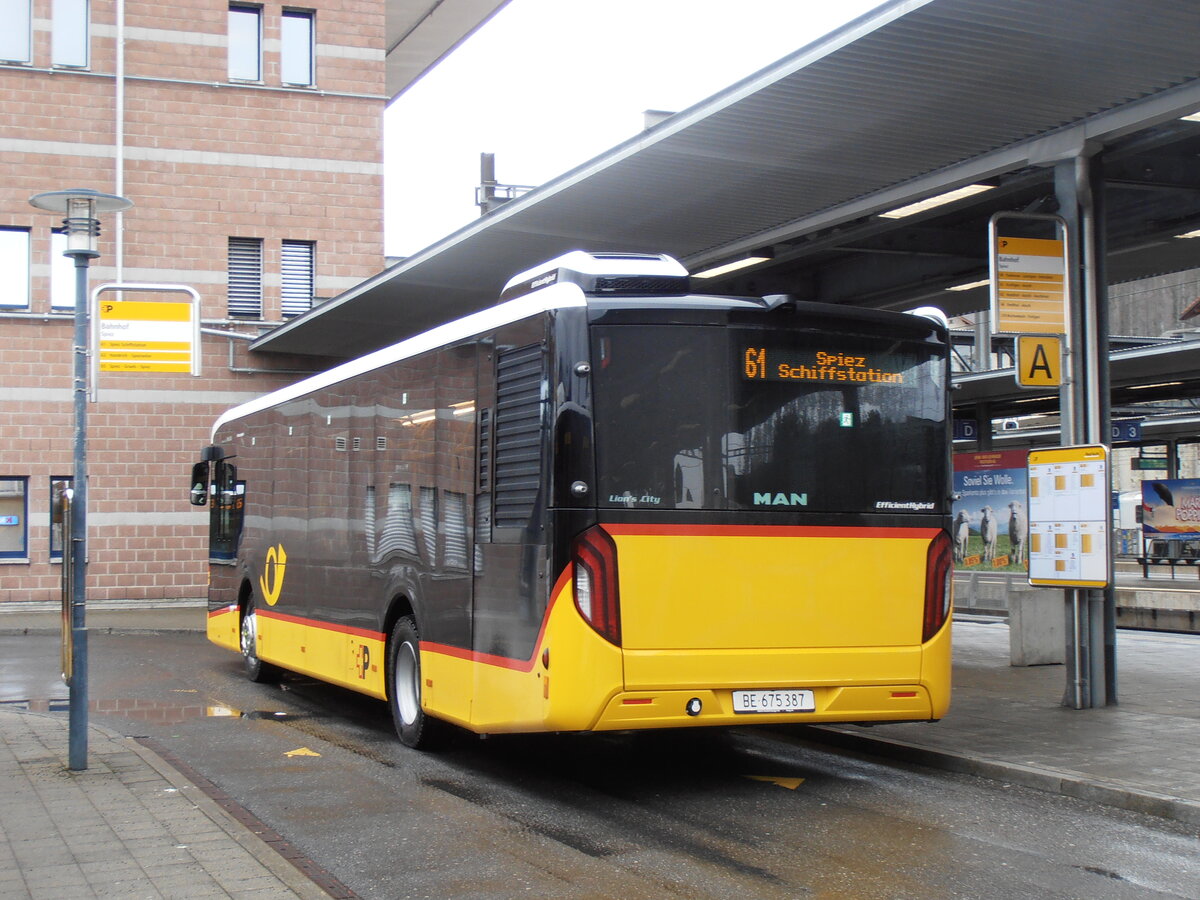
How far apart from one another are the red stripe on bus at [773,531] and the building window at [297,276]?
22.1 m

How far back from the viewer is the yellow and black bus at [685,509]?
316 inches

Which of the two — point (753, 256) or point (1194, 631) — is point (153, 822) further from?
point (1194, 631)

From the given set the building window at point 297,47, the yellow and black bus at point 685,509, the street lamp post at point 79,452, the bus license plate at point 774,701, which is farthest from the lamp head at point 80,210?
the building window at point 297,47

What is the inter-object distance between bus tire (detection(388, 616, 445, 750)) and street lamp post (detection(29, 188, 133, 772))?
2285 mm

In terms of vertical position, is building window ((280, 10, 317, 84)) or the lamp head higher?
building window ((280, 10, 317, 84))

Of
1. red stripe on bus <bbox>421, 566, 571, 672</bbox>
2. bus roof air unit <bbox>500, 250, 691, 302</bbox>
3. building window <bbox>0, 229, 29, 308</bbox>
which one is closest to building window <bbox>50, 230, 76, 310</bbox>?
building window <bbox>0, 229, 29, 308</bbox>

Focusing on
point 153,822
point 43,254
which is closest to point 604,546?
point 153,822

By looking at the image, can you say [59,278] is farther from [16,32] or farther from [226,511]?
[226,511]

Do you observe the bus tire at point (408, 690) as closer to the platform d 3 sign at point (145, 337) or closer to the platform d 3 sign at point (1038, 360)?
the platform d 3 sign at point (1038, 360)

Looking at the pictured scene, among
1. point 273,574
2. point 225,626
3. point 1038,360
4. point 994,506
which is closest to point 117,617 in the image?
point 225,626

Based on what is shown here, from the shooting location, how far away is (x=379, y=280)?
19.4 metres

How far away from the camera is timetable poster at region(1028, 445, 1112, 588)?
1141 cm

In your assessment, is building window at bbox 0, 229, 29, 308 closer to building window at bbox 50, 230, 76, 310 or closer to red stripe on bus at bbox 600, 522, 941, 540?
building window at bbox 50, 230, 76, 310

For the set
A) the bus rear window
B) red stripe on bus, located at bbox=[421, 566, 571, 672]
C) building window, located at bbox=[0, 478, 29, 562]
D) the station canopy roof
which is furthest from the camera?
building window, located at bbox=[0, 478, 29, 562]
